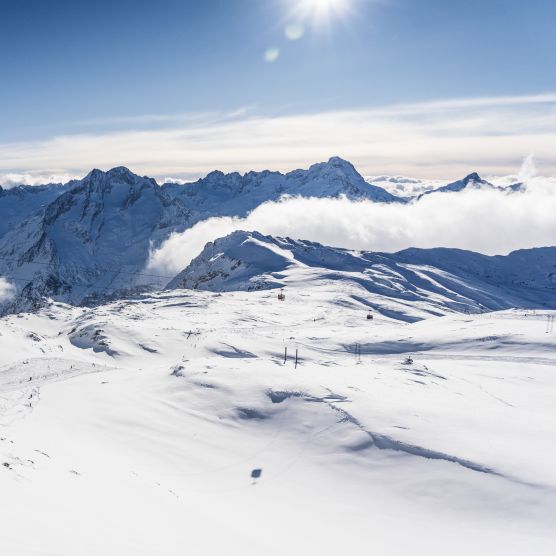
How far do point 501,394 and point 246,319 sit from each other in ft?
251

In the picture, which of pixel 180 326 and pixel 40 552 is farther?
pixel 180 326

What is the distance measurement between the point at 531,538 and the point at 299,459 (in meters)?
13.3

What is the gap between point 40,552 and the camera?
11406mm

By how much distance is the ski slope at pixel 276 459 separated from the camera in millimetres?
18406

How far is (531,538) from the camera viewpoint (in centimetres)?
2261

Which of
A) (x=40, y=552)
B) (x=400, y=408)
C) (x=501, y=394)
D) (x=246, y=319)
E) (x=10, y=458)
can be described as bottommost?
(x=246, y=319)

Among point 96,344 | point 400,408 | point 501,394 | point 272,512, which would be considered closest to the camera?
point 272,512

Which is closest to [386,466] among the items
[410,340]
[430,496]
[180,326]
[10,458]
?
[430,496]

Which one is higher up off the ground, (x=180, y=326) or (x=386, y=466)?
(x=386, y=466)

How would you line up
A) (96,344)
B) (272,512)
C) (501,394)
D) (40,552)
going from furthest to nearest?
(96,344), (501,394), (272,512), (40,552)

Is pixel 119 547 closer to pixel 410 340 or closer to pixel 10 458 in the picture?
pixel 10 458

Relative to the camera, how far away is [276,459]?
104 feet

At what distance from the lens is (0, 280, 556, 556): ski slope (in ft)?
60.4

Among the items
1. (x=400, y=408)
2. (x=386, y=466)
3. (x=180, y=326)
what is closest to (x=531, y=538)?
(x=386, y=466)
